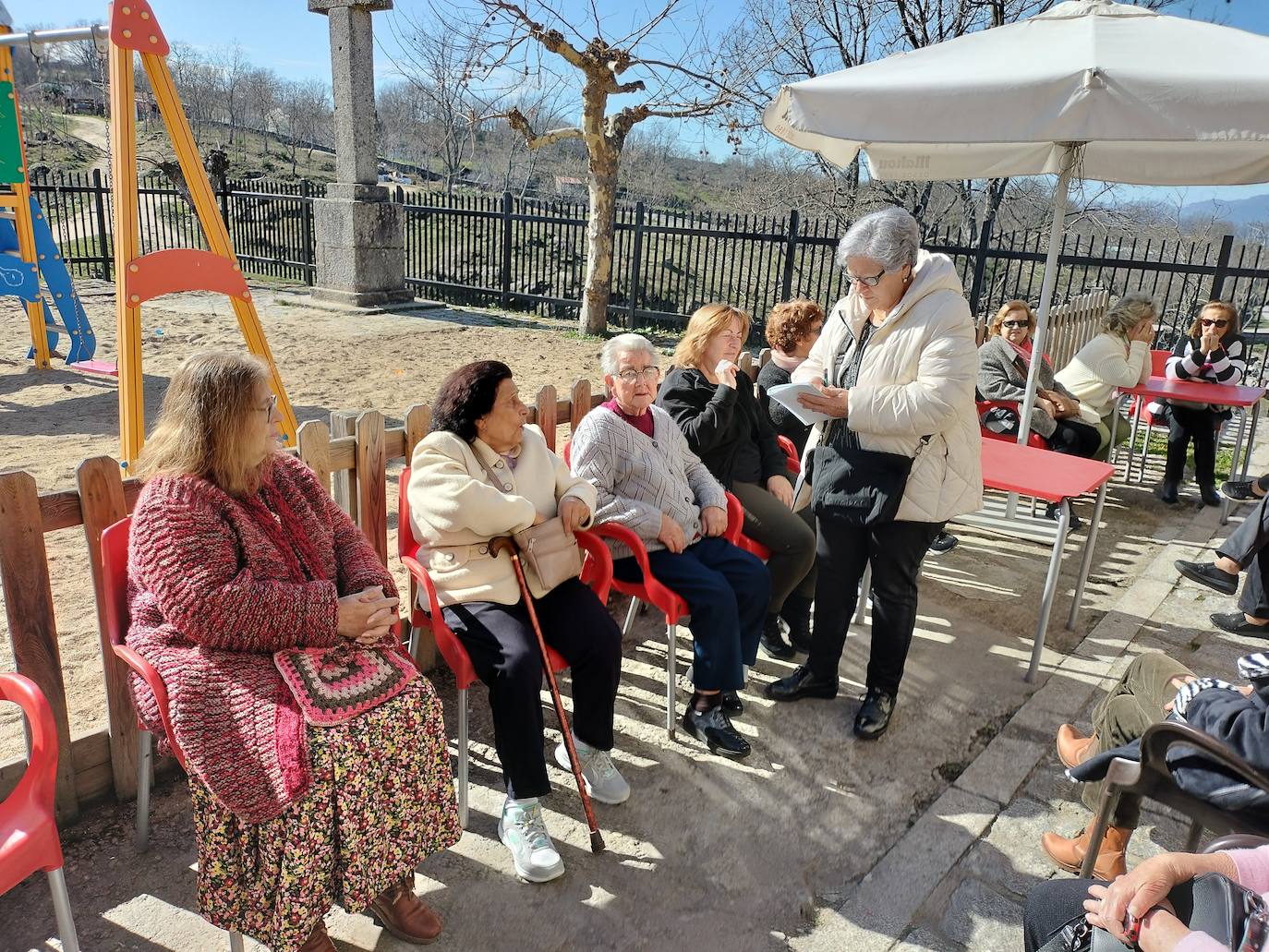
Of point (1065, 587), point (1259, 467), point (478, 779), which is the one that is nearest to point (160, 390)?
point (478, 779)

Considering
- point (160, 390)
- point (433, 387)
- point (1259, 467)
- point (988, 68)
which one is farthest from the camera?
point (433, 387)

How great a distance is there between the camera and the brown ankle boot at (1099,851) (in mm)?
2316

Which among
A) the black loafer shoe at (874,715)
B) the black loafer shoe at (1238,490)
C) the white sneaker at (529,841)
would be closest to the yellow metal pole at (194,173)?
the white sneaker at (529,841)

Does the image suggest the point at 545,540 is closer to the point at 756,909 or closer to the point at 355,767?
the point at 355,767

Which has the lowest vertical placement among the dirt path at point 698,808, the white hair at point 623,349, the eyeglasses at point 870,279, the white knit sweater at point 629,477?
the dirt path at point 698,808

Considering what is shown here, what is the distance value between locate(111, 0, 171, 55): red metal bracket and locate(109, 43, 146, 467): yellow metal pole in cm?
5

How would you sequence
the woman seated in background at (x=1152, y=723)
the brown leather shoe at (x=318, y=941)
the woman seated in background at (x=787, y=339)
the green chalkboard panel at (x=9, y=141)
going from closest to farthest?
the woman seated in background at (x=1152, y=723) < the brown leather shoe at (x=318, y=941) < the woman seated in background at (x=787, y=339) < the green chalkboard panel at (x=9, y=141)

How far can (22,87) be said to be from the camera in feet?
144

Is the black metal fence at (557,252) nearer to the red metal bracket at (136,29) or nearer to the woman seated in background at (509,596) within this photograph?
the red metal bracket at (136,29)

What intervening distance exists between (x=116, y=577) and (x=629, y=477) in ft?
5.38

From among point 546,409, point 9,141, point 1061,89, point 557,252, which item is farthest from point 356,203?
point 1061,89

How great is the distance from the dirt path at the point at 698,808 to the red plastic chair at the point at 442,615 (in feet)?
1.01

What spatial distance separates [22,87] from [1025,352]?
54144 millimetres

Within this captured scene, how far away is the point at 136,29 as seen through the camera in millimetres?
4168
